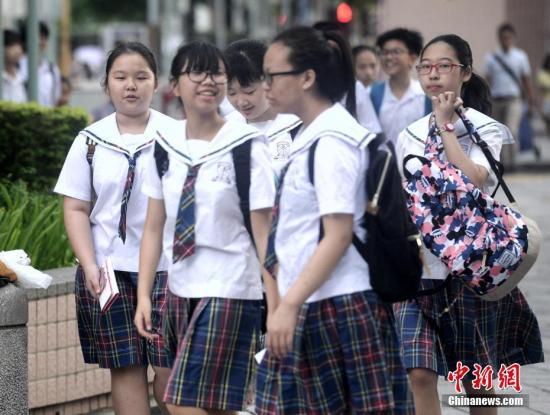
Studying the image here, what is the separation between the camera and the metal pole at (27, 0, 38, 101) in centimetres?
1239

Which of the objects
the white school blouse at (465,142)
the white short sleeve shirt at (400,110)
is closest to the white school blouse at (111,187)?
the white school blouse at (465,142)

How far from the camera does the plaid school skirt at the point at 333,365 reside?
438cm

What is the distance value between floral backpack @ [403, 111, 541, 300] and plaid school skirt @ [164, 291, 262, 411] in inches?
35.3

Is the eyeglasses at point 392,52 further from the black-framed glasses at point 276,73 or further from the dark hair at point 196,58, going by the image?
the black-framed glasses at point 276,73

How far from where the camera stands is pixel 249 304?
4.83 m

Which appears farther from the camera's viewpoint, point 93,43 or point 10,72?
point 93,43

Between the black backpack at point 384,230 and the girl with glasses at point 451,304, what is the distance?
101 cm

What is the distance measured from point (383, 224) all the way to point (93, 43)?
45.0 metres

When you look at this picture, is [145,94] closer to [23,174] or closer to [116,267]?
[116,267]

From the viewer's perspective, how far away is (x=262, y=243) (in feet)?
15.6

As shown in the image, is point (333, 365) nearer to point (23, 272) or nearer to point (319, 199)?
point (319, 199)

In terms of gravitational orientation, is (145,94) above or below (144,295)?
above

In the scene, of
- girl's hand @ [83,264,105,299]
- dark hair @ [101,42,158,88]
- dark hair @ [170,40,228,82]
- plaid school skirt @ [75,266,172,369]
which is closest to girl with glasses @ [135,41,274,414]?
dark hair @ [170,40,228,82]

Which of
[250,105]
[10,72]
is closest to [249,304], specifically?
[250,105]
